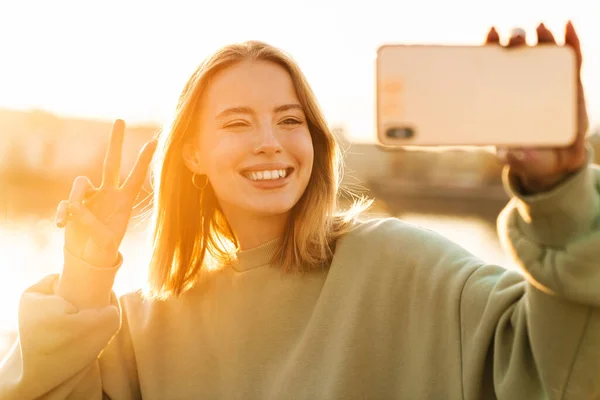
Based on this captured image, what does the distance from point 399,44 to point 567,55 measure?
291mm

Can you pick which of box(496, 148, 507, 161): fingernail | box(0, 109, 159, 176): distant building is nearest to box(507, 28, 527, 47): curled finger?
box(496, 148, 507, 161): fingernail

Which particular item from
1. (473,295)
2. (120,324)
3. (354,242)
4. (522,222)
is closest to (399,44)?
(522,222)

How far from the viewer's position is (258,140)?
245 centimetres

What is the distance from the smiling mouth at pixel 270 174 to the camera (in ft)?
7.97

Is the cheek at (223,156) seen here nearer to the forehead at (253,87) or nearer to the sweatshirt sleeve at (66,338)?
the forehead at (253,87)

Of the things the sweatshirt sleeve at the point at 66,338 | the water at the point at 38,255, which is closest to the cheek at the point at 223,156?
the sweatshirt sleeve at the point at 66,338

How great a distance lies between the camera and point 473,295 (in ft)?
6.49

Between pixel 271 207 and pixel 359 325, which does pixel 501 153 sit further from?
pixel 271 207

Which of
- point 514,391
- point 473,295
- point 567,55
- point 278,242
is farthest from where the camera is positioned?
point 278,242

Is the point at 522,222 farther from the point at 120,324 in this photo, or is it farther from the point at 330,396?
the point at 120,324

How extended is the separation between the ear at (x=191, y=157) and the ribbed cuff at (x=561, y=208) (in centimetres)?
132

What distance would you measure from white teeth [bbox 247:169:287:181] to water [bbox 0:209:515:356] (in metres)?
0.64

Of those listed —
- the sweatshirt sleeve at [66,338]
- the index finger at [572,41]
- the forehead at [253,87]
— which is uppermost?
the index finger at [572,41]

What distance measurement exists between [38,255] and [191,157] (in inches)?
271
